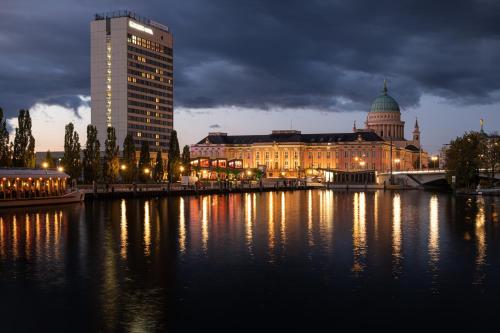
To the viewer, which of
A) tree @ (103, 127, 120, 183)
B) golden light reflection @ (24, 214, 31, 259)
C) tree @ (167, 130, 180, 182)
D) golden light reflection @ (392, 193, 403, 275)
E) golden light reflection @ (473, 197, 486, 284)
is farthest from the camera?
tree @ (167, 130, 180, 182)

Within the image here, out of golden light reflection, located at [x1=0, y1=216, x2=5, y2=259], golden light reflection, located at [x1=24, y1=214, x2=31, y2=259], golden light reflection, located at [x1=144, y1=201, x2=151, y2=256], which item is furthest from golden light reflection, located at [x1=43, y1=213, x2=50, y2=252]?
golden light reflection, located at [x1=144, y1=201, x2=151, y2=256]

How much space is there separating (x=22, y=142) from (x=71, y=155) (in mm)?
15920

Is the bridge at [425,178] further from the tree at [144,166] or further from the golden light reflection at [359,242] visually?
the golden light reflection at [359,242]

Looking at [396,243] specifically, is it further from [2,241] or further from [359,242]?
[2,241]

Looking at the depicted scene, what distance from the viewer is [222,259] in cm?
4084

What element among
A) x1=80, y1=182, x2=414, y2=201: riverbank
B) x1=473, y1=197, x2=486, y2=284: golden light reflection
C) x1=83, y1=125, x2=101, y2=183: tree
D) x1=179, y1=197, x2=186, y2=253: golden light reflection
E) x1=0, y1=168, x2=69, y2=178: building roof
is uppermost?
x1=83, y1=125, x2=101, y2=183: tree

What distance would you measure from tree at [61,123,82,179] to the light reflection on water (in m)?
55.4

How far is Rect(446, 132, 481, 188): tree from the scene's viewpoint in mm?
140250

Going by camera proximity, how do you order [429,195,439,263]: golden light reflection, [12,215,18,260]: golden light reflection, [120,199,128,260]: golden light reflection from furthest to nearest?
1. [120,199,128,260]: golden light reflection
2. [12,215,18,260]: golden light reflection
3. [429,195,439,263]: golden light reflection

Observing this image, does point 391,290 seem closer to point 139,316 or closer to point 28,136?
point 139,316

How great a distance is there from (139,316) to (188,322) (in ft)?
7.63

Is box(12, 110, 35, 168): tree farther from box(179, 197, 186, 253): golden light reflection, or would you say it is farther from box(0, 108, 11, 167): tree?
box(179, 197, 186, 253): golden light reflection

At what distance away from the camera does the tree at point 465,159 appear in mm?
140250

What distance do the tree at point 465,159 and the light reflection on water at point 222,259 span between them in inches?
2918
